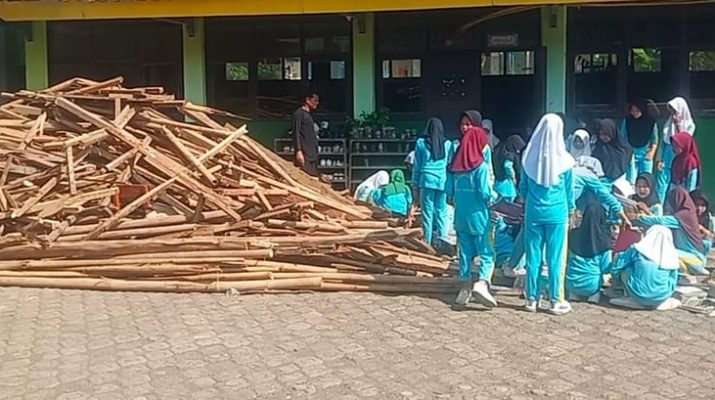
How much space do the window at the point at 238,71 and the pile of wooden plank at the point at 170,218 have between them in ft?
15.6

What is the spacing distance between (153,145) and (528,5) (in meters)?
6.35

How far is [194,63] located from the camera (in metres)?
16.4

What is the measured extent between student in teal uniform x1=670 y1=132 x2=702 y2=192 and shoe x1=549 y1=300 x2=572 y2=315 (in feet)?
11.3

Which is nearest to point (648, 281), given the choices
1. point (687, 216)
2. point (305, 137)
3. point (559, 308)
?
A: point (559, 308)

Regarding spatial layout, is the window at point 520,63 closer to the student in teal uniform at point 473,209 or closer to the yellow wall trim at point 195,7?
the yellow wall trim at point 195,7

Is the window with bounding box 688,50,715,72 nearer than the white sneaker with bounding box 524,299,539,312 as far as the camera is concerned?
No

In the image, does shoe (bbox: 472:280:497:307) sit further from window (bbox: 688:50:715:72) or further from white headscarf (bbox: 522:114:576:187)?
window (bbox: 688:50:715:72)

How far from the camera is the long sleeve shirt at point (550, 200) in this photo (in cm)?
800

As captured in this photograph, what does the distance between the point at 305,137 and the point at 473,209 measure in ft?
16.7

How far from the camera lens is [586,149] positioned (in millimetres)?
11383

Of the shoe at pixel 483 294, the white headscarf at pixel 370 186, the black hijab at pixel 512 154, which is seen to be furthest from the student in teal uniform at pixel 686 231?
the white headscarf at pixel 370 186

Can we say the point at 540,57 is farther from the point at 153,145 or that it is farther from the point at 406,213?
the point at 153,145

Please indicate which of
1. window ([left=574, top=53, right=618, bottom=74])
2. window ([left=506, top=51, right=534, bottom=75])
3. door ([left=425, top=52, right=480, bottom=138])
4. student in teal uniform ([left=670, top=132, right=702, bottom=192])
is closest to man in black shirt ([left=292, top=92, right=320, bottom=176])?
door ([left=425, top=52, right=480, bottom=138])

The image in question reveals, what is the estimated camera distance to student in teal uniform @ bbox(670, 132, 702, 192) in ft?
35.7
